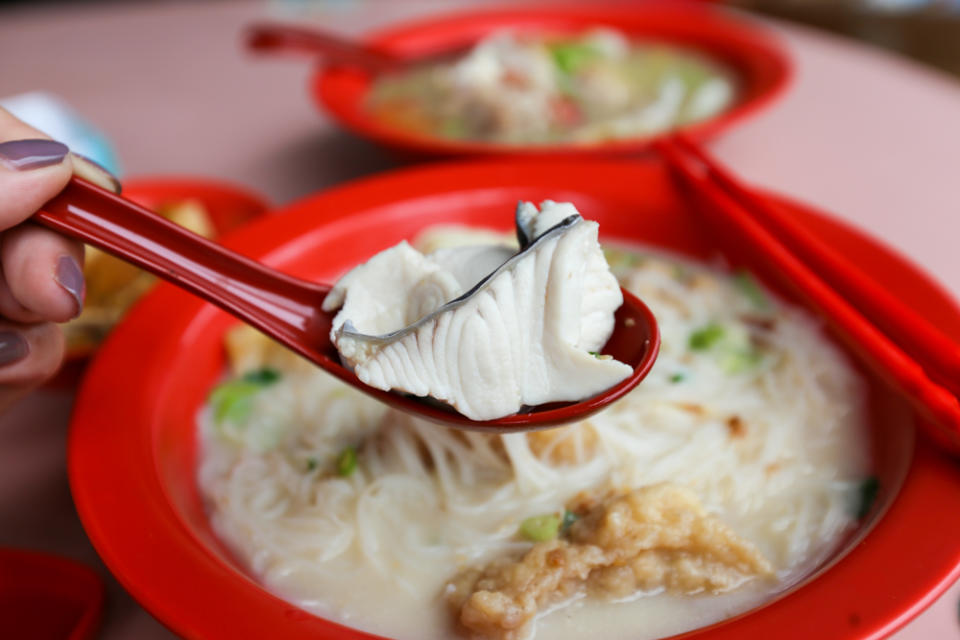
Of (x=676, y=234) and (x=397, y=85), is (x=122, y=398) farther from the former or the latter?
(x=397, y=85)

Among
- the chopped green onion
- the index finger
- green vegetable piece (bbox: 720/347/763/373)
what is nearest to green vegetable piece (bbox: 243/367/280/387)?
the index finger

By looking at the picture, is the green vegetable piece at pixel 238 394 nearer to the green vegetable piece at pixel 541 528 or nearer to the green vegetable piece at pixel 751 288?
the green vegetable piece at pixel 541 528

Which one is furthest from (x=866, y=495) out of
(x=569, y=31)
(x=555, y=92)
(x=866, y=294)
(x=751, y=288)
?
(x=569, y=31)

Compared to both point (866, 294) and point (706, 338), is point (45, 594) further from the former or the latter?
point (866, 294)

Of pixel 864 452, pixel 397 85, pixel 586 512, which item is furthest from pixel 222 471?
pixel 397 85

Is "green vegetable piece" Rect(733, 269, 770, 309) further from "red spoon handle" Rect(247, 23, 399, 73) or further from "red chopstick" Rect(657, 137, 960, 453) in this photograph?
"red spoon handle" Rect(247, 23, 399, 73)

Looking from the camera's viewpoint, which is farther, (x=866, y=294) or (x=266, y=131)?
(x=266, y=131)
